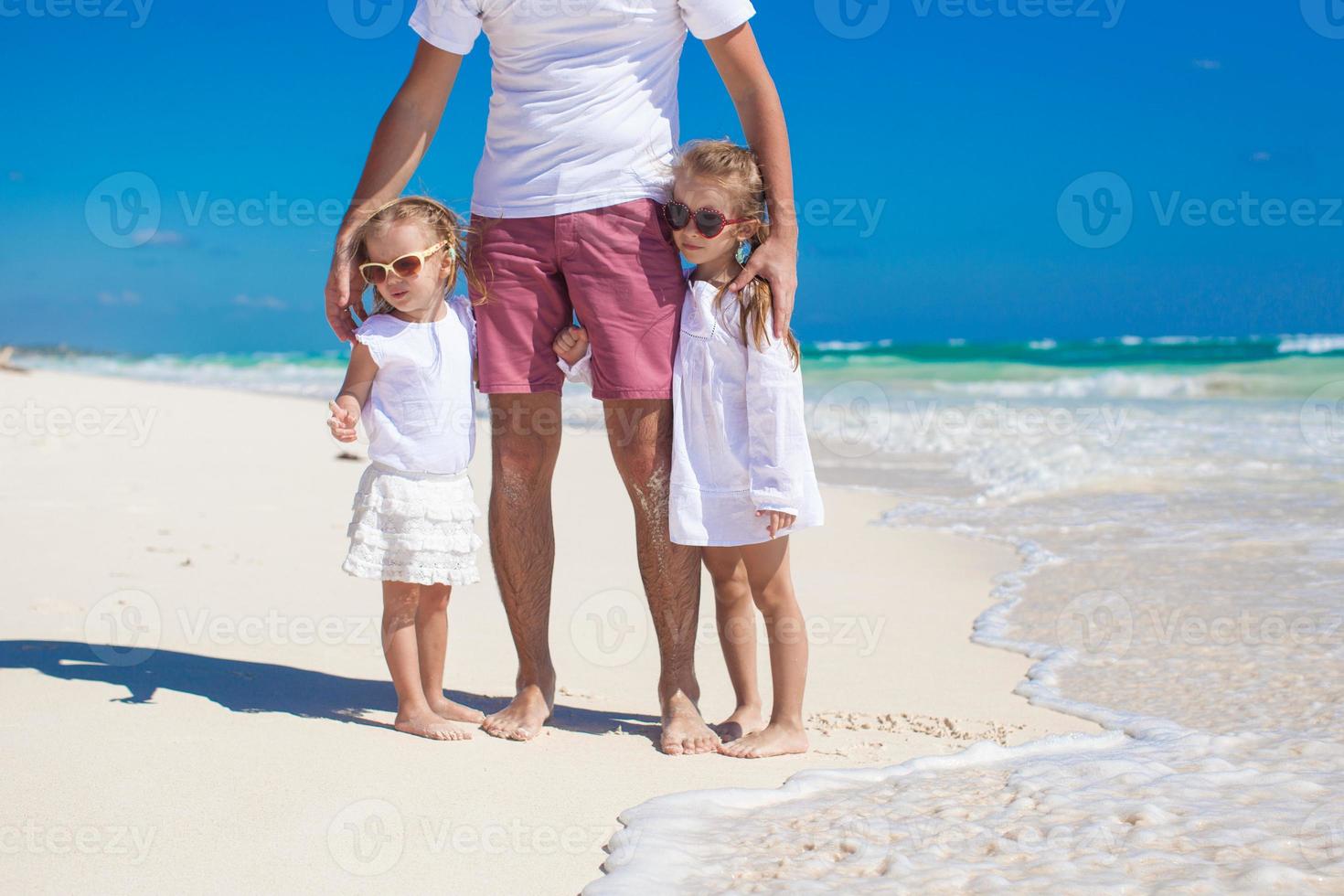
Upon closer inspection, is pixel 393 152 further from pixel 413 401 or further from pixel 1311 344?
pixel 1311 344

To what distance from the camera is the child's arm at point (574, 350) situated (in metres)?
2.78

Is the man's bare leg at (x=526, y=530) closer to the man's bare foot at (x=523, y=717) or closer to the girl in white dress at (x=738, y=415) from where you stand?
the man's bare foot at (x=523, y=717)

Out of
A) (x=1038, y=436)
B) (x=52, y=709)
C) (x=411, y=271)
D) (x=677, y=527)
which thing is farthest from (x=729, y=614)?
(x=1038, y=436)

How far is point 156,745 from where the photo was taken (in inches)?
99.1

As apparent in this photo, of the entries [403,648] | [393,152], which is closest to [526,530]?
[403,648]

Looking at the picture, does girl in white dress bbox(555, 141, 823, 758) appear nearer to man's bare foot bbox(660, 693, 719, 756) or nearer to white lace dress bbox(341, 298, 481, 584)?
man's bare foot bbox(660, 693, 719, 756)

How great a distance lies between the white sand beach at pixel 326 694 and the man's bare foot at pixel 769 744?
42 millimetres

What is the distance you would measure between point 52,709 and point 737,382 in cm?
170

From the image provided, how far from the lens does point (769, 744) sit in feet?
8.84

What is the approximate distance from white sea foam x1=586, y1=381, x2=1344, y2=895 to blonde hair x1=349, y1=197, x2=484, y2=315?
1333 mm

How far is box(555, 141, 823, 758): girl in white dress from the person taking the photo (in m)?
2.65

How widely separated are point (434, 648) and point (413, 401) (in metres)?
0.60

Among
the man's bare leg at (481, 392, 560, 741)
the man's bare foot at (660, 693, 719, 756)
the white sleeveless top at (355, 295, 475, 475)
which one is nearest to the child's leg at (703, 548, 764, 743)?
the man's bare foot at (660, 693, 719, 756)

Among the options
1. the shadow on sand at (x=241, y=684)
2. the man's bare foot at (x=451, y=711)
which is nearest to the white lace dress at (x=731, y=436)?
the shadow on sand at (x=241, y=684)
